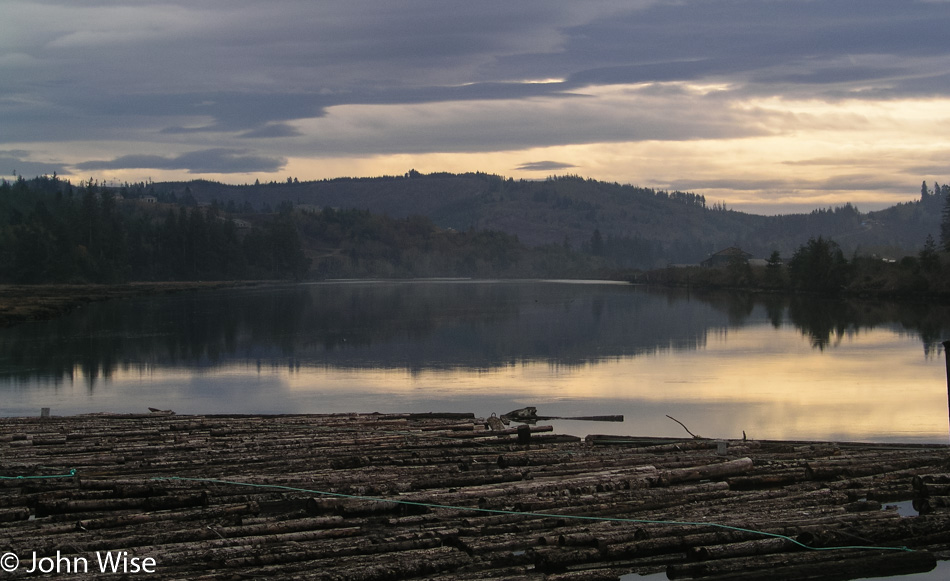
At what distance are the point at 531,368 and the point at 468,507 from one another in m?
25.7

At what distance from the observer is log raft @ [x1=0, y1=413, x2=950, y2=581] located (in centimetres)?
1144

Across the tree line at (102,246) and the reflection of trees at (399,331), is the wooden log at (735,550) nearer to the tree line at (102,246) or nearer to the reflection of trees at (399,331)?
the reflection of trees at (399,331)

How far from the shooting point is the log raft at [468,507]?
1144cm

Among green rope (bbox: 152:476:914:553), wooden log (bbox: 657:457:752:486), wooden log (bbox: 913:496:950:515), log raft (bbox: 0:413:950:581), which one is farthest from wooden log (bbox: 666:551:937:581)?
wooden log (bbox: 657:457:752:486)

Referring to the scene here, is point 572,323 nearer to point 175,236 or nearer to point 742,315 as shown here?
point 742,315

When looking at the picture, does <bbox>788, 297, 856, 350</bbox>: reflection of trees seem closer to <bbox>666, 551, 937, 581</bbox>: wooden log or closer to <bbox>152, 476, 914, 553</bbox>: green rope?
<bbox>666, 551, 937, 581</bbox>: wooden log

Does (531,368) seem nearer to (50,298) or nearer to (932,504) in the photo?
(932,504)

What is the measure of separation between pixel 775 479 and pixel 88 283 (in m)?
133

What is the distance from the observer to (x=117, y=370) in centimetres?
3916

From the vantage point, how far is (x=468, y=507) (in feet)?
43.7

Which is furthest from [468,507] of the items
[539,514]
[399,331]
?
[399,331]

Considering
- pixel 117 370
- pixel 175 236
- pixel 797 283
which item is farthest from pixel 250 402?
pixel 175 236

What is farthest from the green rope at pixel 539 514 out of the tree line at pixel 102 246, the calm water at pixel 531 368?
the tree line at pixel 102 246

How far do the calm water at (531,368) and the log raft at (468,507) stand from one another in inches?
320
